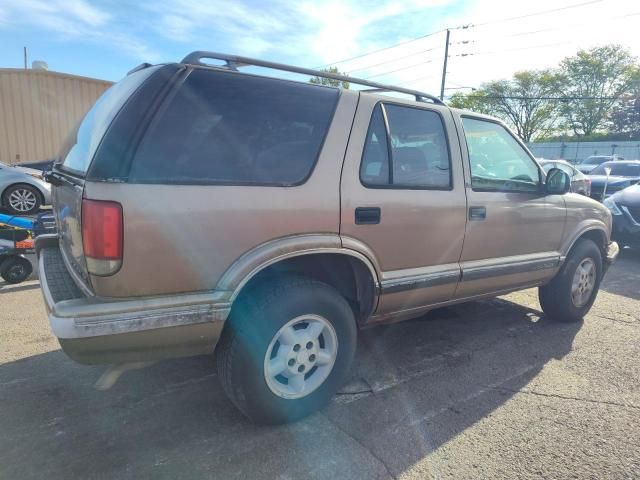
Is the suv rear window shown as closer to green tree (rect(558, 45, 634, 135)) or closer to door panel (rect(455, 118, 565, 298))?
door panel (rect(455, 118, 565, 298))

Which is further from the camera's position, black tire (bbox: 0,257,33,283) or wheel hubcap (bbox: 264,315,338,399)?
black tire (bbox: 0,257,33,283)

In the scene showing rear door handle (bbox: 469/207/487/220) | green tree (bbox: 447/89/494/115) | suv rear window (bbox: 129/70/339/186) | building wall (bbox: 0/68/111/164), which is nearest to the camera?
suv rear window (bbox: 129/70/339/186)

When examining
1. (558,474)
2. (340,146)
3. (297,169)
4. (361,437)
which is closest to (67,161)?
(297,169)

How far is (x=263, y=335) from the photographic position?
2344 millimetres

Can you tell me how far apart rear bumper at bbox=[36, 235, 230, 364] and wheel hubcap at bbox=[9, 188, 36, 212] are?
9465 mm

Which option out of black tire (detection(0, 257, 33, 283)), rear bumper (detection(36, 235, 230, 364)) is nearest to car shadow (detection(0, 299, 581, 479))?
rear bumper (detection(36, 235, 230, 364))

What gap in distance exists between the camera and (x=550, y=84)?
5450 cm

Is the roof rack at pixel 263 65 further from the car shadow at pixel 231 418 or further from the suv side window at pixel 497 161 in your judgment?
the car shadow at pixel 231 418

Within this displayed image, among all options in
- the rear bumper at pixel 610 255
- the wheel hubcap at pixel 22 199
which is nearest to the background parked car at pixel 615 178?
the rear bumper at pixel 610 255

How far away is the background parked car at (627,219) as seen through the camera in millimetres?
7469

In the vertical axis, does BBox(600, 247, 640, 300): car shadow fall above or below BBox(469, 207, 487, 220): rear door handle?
below

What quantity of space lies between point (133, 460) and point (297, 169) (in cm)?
170

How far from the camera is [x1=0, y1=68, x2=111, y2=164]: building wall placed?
13555mm

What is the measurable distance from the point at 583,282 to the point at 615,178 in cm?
1099
